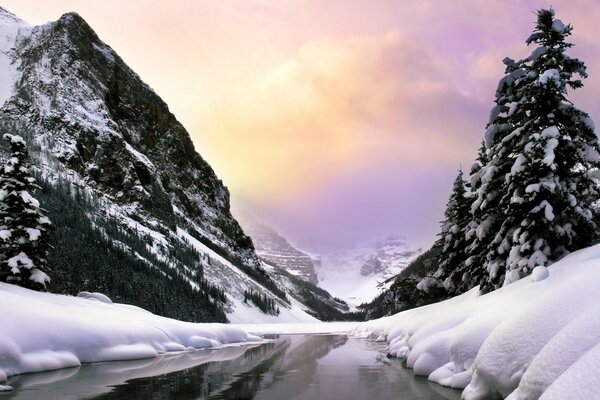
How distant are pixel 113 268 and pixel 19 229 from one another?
2435 inches

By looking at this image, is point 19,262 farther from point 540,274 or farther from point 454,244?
point 454,244

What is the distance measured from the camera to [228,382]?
46.9 feet

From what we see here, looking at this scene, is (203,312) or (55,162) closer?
(203,312)

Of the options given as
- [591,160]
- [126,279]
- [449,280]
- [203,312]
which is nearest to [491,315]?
[591,160]

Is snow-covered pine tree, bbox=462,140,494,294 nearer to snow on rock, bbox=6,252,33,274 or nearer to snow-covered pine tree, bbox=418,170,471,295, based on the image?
snow-covered pine tree, bbox=418,170,471,295

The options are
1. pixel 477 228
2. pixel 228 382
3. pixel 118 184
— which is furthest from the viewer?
pixel 118 184

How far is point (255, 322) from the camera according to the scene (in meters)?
127

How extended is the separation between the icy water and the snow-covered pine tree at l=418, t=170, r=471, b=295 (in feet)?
56.3

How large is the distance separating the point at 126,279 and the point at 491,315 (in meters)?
81.4

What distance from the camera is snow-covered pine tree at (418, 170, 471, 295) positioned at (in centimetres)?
3459

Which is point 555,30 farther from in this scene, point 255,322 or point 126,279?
point 255,322

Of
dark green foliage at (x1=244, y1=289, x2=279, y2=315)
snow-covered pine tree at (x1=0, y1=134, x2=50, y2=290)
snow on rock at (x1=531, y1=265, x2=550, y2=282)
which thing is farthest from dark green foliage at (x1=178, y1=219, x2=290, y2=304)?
snow on rock at (x1=531, y1=265, x2=550, y2=282)

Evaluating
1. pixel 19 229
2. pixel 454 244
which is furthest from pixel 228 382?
pixel 454 244

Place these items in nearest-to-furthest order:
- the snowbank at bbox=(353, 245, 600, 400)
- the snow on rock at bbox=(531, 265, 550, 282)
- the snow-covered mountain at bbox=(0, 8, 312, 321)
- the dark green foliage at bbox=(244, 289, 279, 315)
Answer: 1. the snowbank at bbox=(353, 245, 600, 400)
2. the snow on rock at bbox=(531, 265, 550, 282)
3. the snow-covered mountain at bbox=(0, 8, 312, 321)
4. the dark green foliage at bbox=(244, 289, 279, 315)
